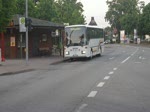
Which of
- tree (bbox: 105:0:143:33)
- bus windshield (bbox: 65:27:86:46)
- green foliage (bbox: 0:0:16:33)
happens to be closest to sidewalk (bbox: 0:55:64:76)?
green foliage (bbox: 0:0:16:33)

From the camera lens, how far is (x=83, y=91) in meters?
13.5

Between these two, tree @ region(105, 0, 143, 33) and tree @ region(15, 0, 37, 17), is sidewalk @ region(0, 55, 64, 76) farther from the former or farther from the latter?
tree @ region(105, 0, 143, 33)

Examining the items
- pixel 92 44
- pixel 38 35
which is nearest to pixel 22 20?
pixel 92 44

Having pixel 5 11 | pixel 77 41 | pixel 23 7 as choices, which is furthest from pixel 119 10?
pixel 5 11

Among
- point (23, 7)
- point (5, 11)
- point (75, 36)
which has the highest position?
point (23, 7)

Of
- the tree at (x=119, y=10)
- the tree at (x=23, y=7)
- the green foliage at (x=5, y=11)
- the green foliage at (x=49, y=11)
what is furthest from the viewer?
the tree at (x=119, y=10)

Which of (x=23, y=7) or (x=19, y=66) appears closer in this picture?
(x=19, y=66)

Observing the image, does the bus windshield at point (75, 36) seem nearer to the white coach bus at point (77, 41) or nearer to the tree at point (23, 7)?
the white coach bus at point (77, 41)

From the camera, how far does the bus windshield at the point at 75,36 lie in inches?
1391

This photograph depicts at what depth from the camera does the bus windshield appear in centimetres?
3534

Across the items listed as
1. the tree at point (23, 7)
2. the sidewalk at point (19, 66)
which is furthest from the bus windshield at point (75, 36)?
the tree at point (23, 7)

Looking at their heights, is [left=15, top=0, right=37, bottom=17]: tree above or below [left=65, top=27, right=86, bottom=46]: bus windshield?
above

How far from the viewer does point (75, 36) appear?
116 feet

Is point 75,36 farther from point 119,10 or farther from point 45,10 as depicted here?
point 119,10
